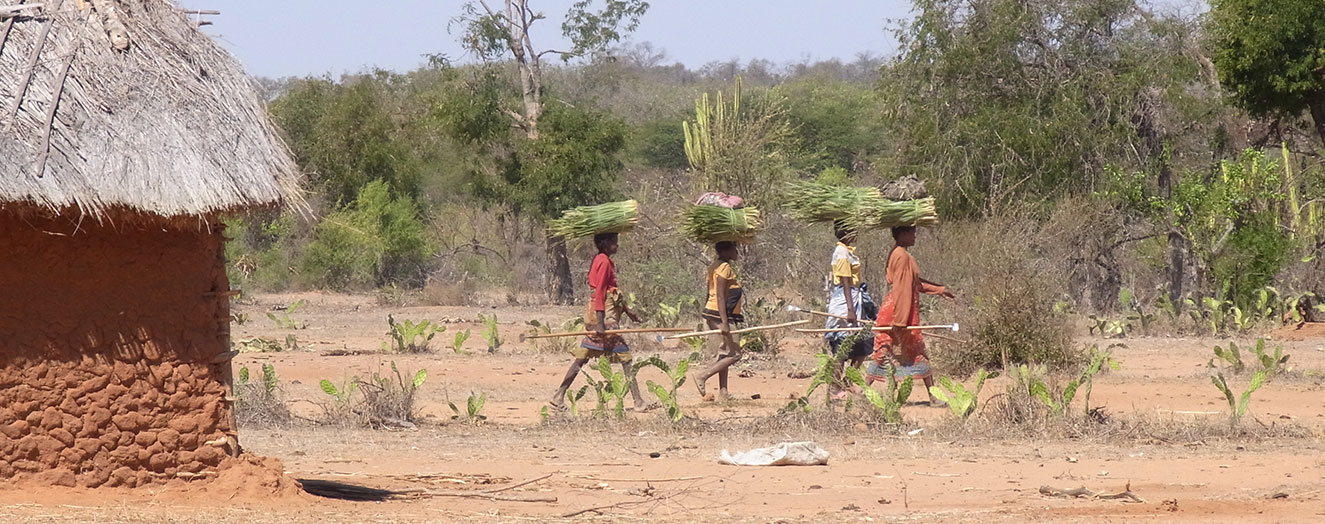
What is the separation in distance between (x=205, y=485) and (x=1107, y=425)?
5604mm

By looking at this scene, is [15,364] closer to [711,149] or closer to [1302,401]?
[1302,401]

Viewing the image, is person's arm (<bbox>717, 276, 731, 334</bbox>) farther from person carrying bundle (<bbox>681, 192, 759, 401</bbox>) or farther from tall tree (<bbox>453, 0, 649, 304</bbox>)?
tall tree (<bbox>453, 0, 649, 304</bbox>)

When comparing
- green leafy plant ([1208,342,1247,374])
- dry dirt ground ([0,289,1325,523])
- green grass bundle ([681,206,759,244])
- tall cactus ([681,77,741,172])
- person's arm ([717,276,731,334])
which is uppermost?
tall cactus ([681,77,741,172])

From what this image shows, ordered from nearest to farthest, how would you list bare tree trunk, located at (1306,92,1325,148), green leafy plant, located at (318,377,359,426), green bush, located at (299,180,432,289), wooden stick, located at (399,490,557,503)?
1. wooden stick, located at (399,490,557,503)
2. green leafy plant, located at (318,377,359,426)
3. bare tree trunk, located at (1306,92,1325,148)
4. green bush, located at (299,180,432,289)

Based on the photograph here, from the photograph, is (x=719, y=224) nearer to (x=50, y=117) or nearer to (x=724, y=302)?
(x=724, y=302)

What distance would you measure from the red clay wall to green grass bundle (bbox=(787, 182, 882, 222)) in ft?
17.0

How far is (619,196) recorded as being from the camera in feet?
87.1

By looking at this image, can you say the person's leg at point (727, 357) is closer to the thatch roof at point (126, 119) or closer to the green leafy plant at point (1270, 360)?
the green leafy plant at point (1270, 360)

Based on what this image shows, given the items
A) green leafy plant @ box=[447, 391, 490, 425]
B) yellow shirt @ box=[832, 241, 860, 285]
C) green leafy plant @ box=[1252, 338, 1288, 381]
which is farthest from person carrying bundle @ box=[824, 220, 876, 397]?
green leafy plant @ box=[1252, 338, 1288, 381]

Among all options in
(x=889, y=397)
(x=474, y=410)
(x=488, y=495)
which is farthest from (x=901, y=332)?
(x=488, y=495)

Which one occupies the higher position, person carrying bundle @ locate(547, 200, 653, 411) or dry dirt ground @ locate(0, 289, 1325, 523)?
person carrying bundle @ locate(547, 200, 653, 411)

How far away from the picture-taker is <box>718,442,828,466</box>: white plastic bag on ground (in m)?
9.09

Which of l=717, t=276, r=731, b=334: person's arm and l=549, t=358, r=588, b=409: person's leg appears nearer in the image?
l=549, t=358, r=588, b=409: person's leg

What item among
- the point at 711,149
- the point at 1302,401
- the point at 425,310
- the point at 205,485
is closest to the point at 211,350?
the point at 205,485
